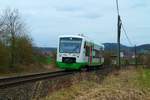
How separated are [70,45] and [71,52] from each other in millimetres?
678

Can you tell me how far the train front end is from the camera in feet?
131

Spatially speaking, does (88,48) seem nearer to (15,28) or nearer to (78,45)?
(78,45)

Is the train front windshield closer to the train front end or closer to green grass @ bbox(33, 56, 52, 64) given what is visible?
the train front end

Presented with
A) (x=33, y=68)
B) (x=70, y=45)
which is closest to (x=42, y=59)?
(x=33, y=68)

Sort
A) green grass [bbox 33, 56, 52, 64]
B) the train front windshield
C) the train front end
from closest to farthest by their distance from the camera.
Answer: the train front end → the train front windshield → green grass [bbox 33, 56, 52, 64]

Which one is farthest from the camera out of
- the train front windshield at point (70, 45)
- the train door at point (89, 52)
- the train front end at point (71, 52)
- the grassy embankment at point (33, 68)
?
the grassy embankment at point (33, 68)

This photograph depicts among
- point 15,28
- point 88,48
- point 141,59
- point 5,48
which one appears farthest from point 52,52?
point 141,59

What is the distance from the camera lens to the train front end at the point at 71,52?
39781 mm

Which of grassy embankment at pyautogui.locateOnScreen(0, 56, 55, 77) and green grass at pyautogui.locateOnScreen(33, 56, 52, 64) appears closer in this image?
grassy embankment at pyautogui.locateOnScreen(0, 56, 55, 77)

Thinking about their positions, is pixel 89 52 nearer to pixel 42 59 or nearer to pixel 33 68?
pixel 33 68

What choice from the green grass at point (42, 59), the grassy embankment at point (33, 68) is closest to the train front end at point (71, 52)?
the grassy embankment at point (33, 68)

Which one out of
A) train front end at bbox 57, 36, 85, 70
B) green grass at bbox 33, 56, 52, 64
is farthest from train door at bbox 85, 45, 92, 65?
green grass at bbox 33, 56, 52, 64

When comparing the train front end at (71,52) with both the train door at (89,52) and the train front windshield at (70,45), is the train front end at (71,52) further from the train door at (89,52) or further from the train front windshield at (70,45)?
the train door at (89,52)

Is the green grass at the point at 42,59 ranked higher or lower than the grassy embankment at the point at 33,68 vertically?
higher
